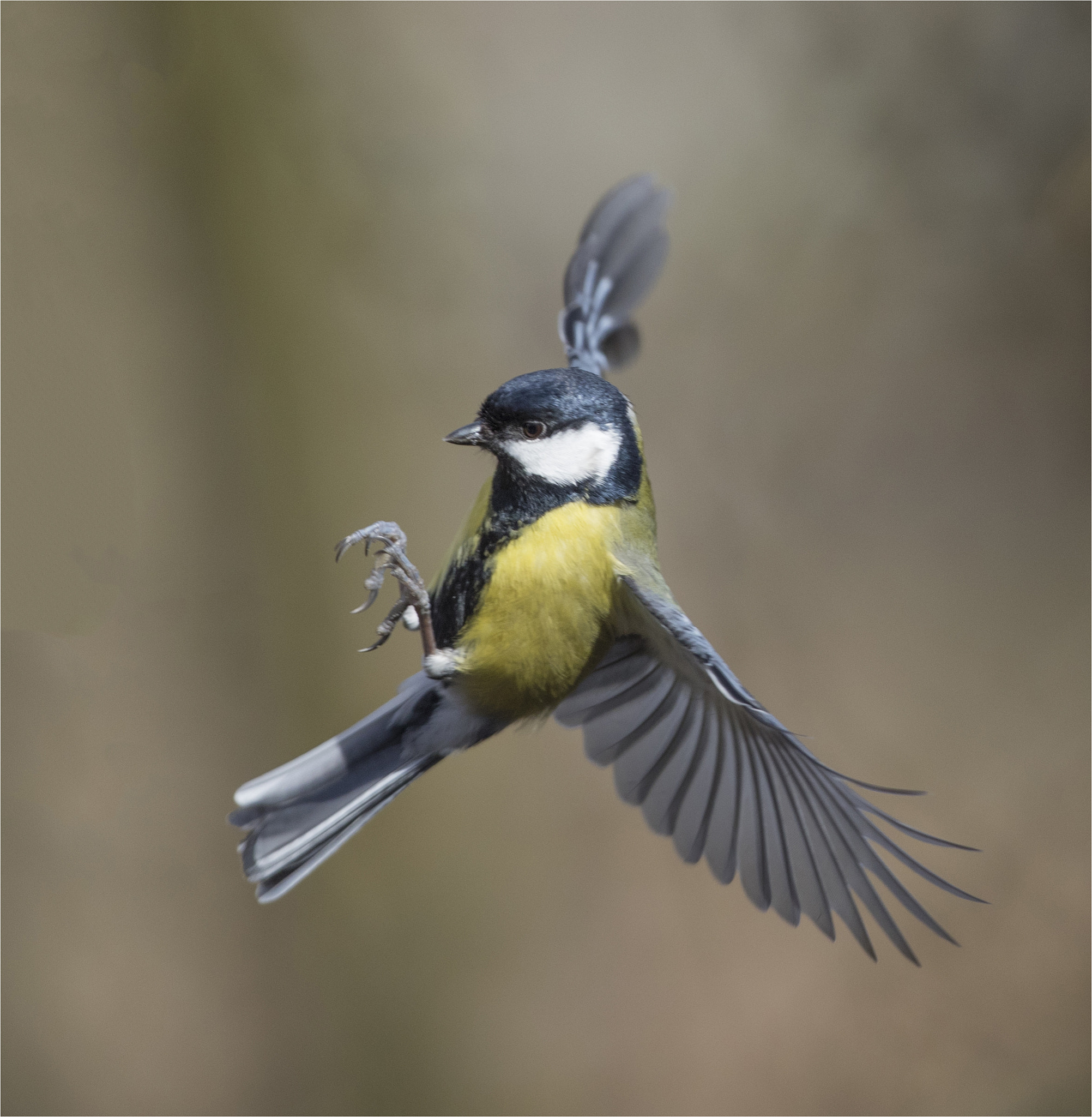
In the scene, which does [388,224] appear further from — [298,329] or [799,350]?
[799,350]

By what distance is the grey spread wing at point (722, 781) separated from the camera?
0.97m

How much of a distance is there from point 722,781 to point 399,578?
18.3 inches

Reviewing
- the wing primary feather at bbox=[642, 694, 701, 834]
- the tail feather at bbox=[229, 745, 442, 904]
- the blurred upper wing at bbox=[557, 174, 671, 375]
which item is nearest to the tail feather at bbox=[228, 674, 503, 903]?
the tail feather at bbox=[229, 745, 442, 904]

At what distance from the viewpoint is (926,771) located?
2.22 metres

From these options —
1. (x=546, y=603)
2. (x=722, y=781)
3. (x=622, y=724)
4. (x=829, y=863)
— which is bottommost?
(x=829, y=863)

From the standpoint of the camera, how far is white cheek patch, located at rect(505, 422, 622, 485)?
0.99 m

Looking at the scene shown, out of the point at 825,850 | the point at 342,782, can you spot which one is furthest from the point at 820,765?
the point at 342,782

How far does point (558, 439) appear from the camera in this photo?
0.99 meters

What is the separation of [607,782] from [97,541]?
1058 mm

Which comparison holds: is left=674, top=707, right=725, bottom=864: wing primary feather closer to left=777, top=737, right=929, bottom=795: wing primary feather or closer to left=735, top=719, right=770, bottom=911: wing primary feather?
left=735, top=719, right=770, bottom=911: wing primary feather

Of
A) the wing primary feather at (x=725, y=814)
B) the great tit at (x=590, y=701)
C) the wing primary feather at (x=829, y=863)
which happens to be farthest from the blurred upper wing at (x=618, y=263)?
the wing primary feather at (x=829, y=863)

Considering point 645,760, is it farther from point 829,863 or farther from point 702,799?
point 829,863

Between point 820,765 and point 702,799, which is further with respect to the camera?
point 702,799

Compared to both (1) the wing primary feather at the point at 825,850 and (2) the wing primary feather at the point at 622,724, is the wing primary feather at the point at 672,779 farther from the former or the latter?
(1) the wing primary feather at the point at 825,850
